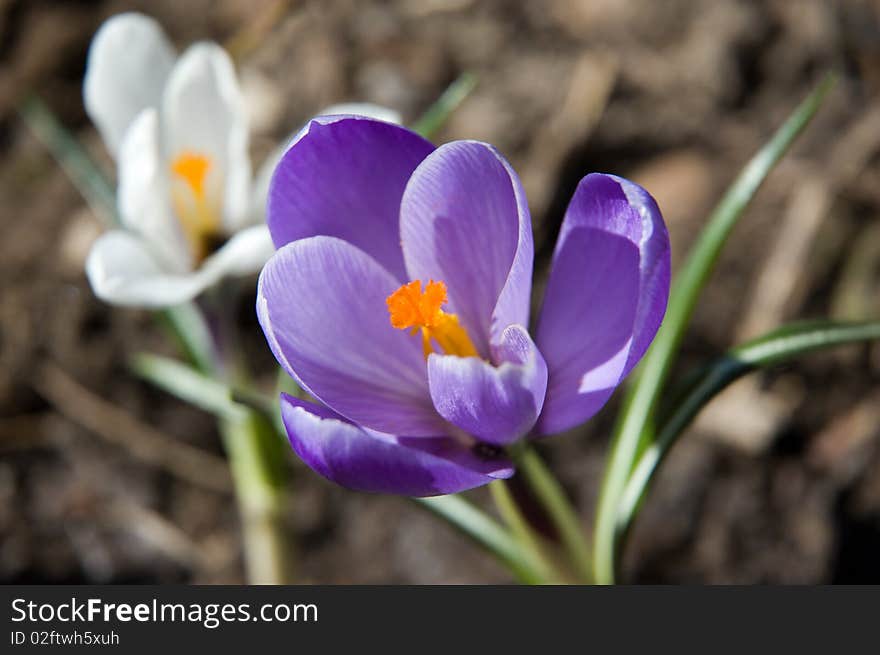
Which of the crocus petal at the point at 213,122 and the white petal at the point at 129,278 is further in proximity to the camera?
the crocus petal at the point at 213,122

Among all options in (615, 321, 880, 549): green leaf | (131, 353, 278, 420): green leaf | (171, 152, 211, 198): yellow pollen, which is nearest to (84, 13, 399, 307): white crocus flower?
(171, 152, 211, 198): yellow pollen

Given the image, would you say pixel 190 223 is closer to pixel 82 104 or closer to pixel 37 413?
pixel 37 413

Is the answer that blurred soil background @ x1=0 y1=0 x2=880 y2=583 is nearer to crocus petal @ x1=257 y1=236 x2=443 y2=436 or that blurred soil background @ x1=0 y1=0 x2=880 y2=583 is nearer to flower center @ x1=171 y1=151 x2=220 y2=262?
flower center @ x1=171 y1=151 x2=220 y2=262

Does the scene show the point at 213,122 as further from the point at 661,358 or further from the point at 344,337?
the point at 661,358

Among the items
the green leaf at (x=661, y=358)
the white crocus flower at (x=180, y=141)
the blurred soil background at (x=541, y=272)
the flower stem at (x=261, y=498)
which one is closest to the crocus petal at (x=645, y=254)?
the green leaf at (x=661, y=358)

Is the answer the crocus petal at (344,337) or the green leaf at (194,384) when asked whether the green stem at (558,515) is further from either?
the green leaf at (194,384)

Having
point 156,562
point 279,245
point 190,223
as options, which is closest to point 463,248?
point 279,245
